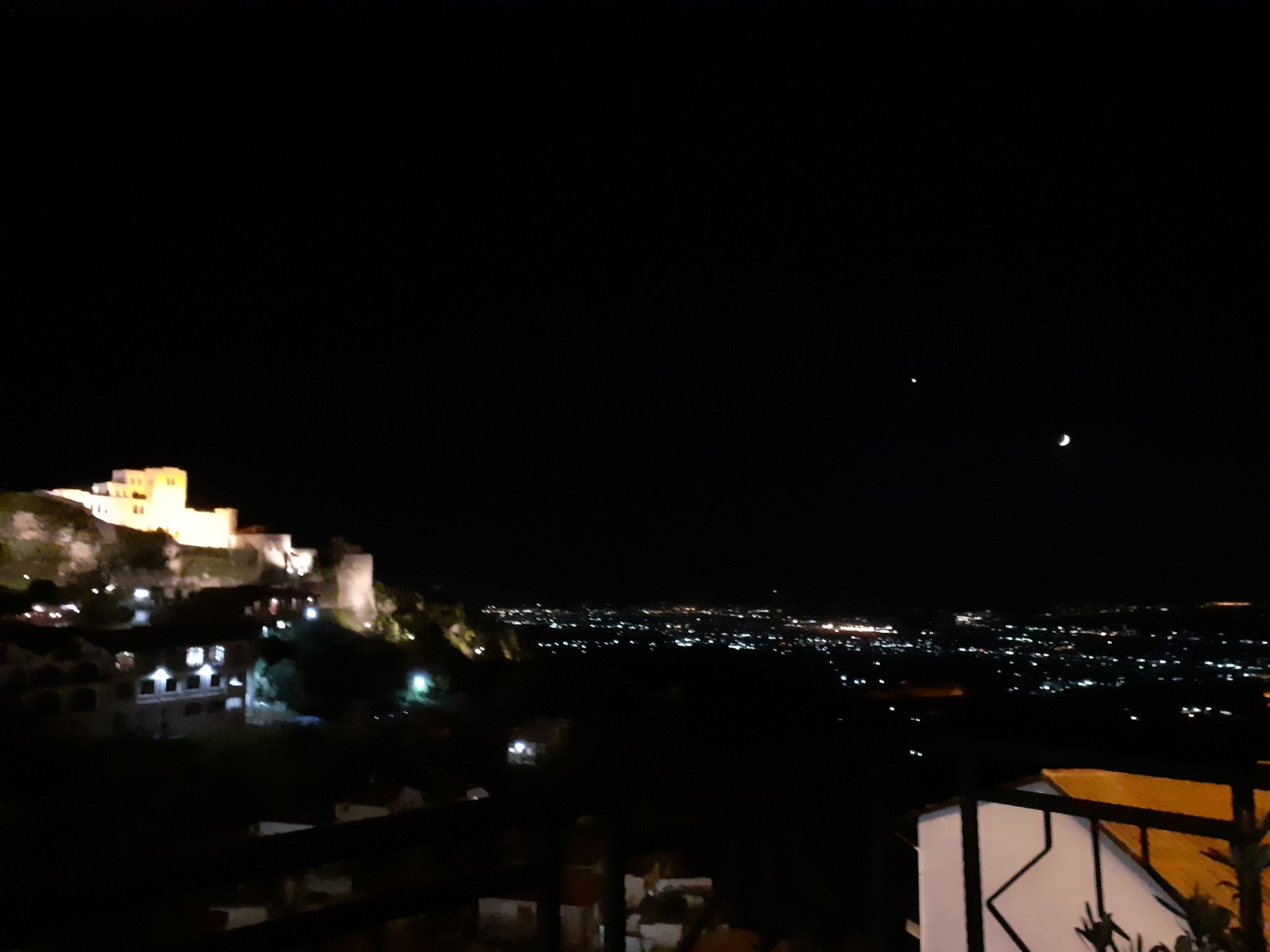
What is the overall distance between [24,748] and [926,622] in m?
42.5

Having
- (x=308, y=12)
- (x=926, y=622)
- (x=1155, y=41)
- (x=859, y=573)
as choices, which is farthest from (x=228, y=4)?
(x=859, y=573)

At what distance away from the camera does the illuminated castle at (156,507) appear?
35.8 metres

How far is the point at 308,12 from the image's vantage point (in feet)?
19.6

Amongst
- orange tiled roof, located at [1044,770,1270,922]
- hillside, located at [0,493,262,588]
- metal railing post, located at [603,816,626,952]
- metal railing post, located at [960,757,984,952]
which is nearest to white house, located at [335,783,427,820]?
orange tiled roof, located at [1044,770,1270,922]

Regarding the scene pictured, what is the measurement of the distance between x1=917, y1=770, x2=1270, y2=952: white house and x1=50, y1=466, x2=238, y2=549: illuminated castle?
3840 centimetres

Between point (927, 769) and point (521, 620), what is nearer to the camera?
point (927, 769)

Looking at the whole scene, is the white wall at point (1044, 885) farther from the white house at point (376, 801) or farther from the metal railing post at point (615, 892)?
the white house at point (376, 801)

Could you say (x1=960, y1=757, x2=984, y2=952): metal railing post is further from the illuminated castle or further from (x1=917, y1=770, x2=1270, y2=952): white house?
the illuminated castle

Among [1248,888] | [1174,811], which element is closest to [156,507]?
[1174,811]

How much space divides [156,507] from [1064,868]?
4115 centimetres

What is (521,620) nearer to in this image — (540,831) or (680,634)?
(680,634)

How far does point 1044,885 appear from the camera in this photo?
2.60 metres

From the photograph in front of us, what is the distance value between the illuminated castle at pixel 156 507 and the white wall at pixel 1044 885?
38.4 m

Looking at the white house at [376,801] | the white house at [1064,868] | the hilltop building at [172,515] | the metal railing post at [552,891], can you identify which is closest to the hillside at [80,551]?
the hilltop building at [172,515]
